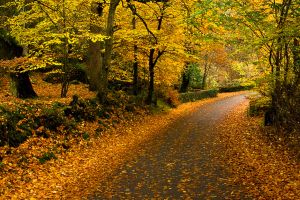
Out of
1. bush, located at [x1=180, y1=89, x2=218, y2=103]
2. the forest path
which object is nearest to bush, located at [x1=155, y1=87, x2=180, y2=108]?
bush, located at [x1=180, y1=89, x2=218, y2=103]

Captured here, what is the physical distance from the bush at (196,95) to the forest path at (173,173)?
55.8 ft

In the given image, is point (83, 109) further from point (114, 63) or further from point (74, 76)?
point (74, 76)

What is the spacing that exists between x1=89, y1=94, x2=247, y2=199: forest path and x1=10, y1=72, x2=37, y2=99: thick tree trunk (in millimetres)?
6650

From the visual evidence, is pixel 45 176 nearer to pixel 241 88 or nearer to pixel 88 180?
pixel 88 180

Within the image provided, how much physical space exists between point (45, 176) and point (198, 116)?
49.0 feet

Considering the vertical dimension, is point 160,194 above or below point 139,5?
below

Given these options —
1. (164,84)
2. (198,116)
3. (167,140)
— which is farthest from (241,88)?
(167,140)

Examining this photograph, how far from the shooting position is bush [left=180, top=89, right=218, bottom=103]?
32934 millimetres

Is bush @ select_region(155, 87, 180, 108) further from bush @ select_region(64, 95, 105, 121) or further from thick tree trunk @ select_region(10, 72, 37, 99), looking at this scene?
thick tree trunk @ select_region(10, 72, 37, 99)

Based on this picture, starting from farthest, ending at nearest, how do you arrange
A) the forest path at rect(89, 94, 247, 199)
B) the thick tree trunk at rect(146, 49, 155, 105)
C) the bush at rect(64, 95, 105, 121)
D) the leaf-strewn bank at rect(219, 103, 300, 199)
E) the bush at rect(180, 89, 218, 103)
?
the bush at rect(180, 89, 218, 103)
the thick tree trunk at rect(146, 49, 155, 105)
the bush at rect(64, 95, 105, 121)
the forest path at rect(89, 94, 247, 199)
the leaf-strewn bank at rect(219, 103, 300, 199)

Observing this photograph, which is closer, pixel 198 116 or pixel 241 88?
pixel 198 116

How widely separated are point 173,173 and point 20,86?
387 inches

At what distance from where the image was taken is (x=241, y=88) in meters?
55.1

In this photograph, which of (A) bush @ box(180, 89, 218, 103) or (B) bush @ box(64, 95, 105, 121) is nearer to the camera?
(B) bush @ box(64, 95, 105, 121)
